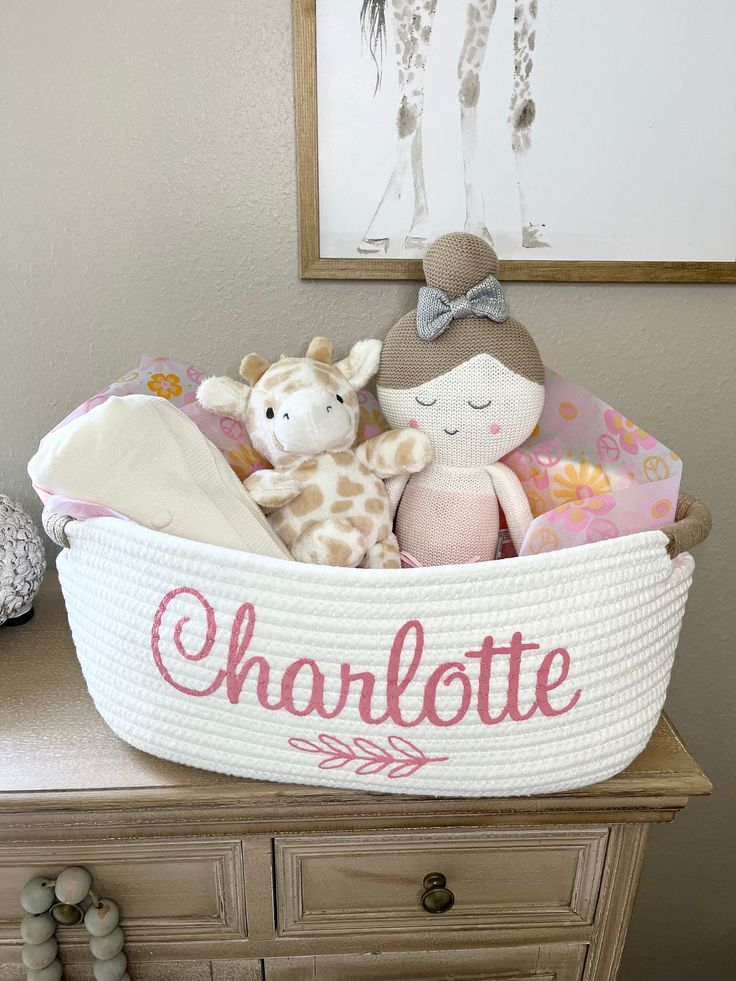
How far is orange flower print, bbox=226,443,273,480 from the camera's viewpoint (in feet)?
2.56

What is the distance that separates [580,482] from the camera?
77cm

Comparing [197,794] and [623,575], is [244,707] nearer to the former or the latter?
[197,794]

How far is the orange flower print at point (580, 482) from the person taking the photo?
755 millimetres

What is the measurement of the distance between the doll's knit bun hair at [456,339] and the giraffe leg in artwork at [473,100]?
15 cm

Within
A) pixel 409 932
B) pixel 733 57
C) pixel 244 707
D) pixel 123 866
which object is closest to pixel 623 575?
pixel 244 707

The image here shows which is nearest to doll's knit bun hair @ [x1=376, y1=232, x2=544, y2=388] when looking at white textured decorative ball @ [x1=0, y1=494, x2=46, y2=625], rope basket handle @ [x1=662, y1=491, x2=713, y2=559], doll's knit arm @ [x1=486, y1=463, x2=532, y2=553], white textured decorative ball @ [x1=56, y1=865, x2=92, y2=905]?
doll's knit arm @ [x1=486, y1=463, x2=532, y2=553]

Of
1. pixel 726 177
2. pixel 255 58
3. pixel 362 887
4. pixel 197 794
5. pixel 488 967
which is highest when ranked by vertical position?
pixel 255 58

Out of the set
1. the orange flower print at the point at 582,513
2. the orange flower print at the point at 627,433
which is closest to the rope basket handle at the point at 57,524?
the orange flower print at the point at 582,513

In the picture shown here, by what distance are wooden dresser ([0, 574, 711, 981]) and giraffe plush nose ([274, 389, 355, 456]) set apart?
0.33 metres

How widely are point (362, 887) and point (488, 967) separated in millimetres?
185

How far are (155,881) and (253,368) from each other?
1.75 ft

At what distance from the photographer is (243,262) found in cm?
91

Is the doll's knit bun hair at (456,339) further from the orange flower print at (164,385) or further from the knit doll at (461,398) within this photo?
the orange flower print at (164,385)

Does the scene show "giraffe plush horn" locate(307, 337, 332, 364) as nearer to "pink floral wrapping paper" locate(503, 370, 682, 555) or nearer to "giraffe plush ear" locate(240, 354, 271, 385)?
"giraffe plush ear" locate(240, 354, 271, 385)
